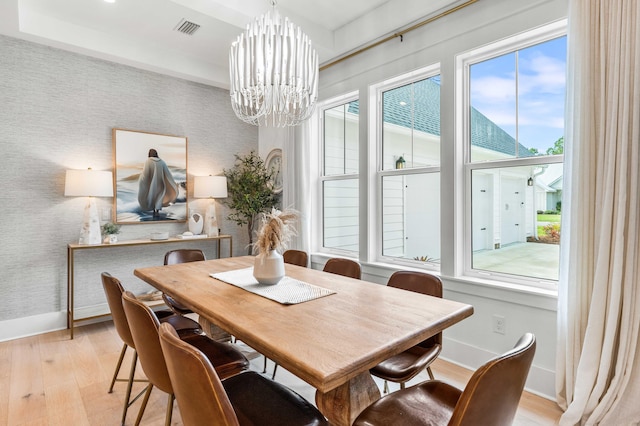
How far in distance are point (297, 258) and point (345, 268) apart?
0.67m

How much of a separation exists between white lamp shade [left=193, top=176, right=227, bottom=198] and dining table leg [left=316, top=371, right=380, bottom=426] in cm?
321

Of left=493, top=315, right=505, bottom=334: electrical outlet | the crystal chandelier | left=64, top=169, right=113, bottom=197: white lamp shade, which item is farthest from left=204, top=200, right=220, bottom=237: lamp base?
left=493, top=315, right=505, bottom=334: electrical outlet

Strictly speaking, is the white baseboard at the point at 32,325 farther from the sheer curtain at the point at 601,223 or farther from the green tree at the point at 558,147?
the green tree at the point at 558,147

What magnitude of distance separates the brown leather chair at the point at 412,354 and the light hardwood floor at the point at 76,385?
2.29 ft

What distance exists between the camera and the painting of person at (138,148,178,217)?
386 cm

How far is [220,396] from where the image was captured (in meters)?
0.94

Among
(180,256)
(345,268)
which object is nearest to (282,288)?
(345,268)

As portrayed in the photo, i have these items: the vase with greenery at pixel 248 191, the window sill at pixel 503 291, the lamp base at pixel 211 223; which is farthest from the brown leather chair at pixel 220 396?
the vase with greenery at pixel 248 191

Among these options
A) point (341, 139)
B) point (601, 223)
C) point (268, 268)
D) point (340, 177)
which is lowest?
point (268, 268)

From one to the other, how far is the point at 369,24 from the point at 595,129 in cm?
213

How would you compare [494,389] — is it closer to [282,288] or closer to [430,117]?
[282,288]

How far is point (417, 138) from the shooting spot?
3.16m

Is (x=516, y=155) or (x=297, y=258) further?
(x=297, y=258)

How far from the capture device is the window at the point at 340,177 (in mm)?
3789
